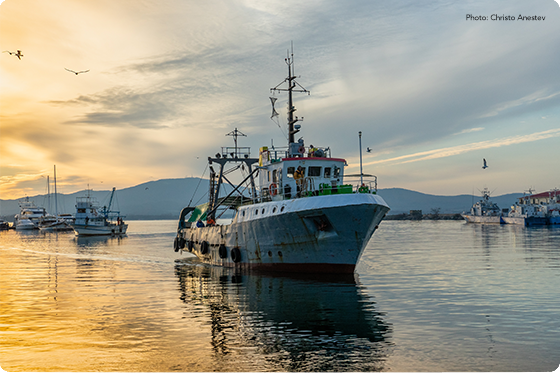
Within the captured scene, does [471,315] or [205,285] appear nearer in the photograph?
[471,315]

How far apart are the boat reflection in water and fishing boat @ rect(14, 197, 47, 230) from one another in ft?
417

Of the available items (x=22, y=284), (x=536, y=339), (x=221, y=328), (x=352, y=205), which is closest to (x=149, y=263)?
(x=22, y=284)

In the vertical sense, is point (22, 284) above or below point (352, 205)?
below

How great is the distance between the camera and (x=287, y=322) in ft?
48.8

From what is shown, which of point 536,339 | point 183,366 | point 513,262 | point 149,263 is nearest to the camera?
point 183,366

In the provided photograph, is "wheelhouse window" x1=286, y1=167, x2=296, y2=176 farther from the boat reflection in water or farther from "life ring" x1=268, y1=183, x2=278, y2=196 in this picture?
the boat reflection in water

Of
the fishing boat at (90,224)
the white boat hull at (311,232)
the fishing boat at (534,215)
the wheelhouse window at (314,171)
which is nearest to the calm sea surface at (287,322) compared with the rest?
the white boat hull at (311,232)

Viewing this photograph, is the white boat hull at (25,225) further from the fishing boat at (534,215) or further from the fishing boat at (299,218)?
the fishing boat at (534,215)

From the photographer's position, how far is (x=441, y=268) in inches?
1136

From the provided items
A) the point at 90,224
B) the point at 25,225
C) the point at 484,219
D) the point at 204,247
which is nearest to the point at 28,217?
the point at 25,225

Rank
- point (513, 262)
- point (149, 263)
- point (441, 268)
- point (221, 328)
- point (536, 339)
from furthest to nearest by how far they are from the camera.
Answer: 1. point (149, 263)
2. point (513, 262)
3. point (441, 268)
4. point (221, 328)
5. point (536, 339)

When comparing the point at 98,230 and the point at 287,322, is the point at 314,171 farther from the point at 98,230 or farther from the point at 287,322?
the point at 98,230

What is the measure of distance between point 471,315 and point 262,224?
1379 centimetres

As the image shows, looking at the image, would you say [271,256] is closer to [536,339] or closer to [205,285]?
[205,285]
